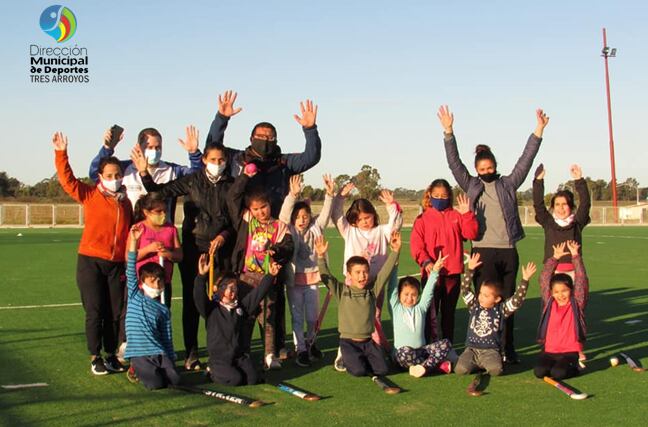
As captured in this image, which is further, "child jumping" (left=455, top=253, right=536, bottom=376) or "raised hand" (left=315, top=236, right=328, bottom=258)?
"raised hand" (left=315, top=236, right=328, bottom=258)

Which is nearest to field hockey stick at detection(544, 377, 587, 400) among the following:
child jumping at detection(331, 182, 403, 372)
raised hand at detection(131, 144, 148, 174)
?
child jumping at detection(331, 182, 403, 372)

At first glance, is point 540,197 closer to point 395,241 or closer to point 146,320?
point 395,241

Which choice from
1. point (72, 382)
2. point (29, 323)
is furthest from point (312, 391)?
point (29, 323)

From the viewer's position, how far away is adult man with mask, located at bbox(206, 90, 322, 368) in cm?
750

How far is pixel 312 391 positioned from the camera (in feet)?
21.0

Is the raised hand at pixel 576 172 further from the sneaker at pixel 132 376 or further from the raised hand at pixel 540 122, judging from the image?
the sneaker at pixel 132 376

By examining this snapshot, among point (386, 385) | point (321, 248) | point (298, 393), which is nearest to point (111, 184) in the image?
point (321, 248)

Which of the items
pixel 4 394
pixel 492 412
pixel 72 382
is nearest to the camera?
pixel 492 412

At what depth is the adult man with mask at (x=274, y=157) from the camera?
7.50 metres

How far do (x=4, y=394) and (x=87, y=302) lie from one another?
1140 mm

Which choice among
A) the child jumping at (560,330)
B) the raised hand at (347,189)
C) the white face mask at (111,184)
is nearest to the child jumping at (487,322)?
the child jumping at (560,330)

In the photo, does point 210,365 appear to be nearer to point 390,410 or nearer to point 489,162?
point 390,410

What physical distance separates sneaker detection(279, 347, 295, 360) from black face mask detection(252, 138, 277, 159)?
6.18 feet

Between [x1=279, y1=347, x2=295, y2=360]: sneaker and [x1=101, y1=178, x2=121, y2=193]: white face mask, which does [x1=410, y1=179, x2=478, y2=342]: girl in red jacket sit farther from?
[x1=101, y1=178, x2=121, y2=193]: white face mask
